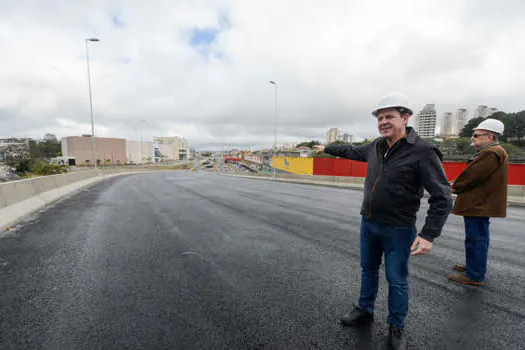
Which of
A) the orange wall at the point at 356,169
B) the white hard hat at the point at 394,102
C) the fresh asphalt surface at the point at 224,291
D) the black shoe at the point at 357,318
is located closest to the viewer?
the white hard hat at the point at 394,102

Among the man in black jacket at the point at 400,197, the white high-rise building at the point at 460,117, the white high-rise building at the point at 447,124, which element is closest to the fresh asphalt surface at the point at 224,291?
the man in black jacket at the point at 400,197

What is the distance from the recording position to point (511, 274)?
3514 mm

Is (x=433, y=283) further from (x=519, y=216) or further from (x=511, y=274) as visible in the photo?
(x=519, y=216)

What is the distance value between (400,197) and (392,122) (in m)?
0.66

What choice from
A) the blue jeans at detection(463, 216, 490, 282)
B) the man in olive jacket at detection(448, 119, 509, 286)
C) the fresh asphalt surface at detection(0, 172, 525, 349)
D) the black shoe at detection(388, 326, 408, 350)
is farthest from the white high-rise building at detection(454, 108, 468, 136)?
the black shoe at detection(388, 326, 408, 350)

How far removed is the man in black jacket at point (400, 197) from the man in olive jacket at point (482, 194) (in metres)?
1.65

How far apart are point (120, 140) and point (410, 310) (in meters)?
133

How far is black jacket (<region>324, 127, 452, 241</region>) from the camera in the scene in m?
2.02

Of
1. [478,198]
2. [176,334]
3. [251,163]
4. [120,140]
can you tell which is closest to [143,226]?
[176,334]

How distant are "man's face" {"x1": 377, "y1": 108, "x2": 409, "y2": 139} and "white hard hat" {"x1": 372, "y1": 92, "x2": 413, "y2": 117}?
5 cm

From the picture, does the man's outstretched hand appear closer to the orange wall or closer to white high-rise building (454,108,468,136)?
the orange wall

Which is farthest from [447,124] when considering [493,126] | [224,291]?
[224,291]

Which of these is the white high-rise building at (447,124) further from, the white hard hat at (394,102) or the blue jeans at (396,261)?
the blue jeans at (396,261)

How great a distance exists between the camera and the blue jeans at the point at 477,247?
3184mm
